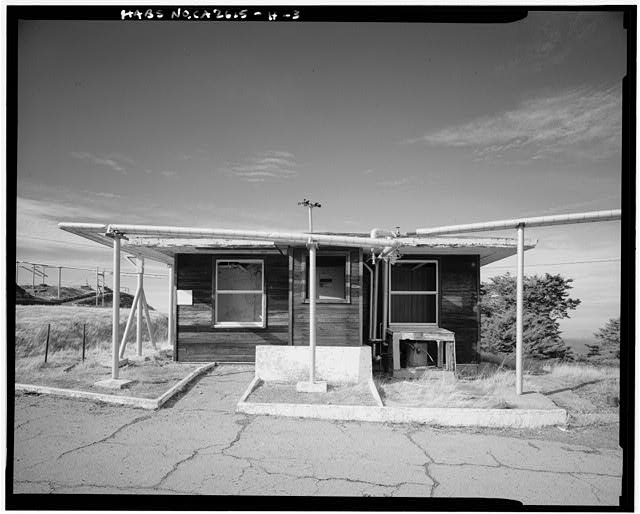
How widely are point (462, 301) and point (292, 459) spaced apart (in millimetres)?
6380

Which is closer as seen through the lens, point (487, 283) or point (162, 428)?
point (162, 428)

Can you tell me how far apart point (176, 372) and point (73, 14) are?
6302 millimetres

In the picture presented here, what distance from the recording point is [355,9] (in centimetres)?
308

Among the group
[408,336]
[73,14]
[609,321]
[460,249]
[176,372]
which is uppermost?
[73,14]

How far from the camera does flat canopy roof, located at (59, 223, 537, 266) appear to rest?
5.89m

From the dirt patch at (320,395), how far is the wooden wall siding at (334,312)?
0.91m

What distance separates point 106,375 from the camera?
22.7 feet

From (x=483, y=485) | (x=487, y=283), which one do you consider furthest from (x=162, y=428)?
(x=487, y=283)

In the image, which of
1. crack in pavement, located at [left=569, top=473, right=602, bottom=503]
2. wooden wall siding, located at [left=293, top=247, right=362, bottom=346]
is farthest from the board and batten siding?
crack in pavement, located at [left=569, top=473, right=602, bottom=503]

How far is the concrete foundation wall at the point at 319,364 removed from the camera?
677 centimetres

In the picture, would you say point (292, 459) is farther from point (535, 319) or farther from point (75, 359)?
point (535, 319)

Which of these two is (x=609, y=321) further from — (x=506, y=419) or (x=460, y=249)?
(x=460, y=249)

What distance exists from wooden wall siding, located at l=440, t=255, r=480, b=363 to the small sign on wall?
567 centimetres


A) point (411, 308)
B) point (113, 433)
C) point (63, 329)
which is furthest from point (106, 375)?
point (411, 308)
